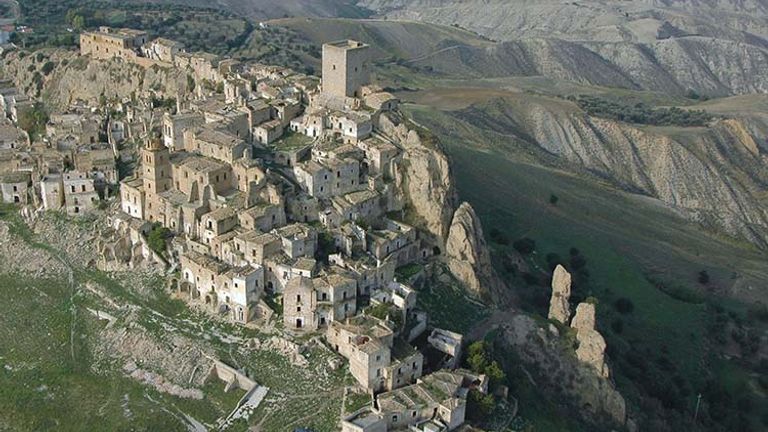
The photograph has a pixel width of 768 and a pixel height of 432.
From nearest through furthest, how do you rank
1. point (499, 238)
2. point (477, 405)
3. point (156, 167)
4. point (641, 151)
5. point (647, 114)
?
point (477, 405), point (156, 167), point (499, 238), point (641, 151), point (647, 114)

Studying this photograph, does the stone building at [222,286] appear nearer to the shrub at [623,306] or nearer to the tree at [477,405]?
the tree at [477,405]

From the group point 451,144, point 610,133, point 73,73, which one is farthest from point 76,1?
point 610,133

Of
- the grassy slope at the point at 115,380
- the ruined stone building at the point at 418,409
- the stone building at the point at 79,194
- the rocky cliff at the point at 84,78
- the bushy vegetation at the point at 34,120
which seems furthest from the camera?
the rocky cliff at the point at 84,78

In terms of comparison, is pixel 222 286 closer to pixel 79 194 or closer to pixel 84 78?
pixel 79 194

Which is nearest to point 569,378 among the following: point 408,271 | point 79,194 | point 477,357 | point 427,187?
point 477,357

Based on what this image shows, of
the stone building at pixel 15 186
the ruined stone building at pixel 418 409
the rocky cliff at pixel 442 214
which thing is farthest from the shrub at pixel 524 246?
the stone building at pixel 15 186

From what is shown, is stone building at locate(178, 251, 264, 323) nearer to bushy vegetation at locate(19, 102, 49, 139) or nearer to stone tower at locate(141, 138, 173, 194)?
stone tower at locate(141, 138, 173, 194)
